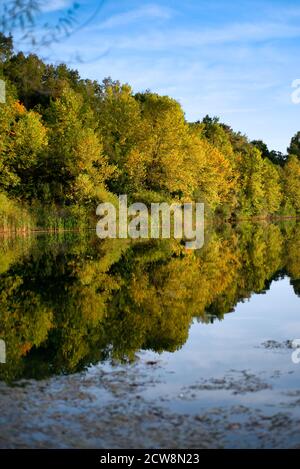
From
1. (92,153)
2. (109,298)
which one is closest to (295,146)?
(92,153)

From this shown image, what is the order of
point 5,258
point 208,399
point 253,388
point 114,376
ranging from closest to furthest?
1. point 208,399
2. point 253,388
3. point 114,376
4. point 5,258

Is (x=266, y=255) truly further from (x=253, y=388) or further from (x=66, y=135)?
(x=66, y=135)

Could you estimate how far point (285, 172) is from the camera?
385ft

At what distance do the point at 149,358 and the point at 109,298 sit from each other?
227 inches

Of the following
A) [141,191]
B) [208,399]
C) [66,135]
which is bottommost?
[208,399]

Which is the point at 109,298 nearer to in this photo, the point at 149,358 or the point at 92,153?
the point at 149,358

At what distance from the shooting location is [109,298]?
1509 cm

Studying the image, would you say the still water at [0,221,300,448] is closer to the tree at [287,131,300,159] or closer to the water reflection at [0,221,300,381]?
the water reflection at [0,221,300,381]

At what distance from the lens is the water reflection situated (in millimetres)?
10039

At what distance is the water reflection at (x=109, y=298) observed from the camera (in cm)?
1004

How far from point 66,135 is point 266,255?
97.1 feet

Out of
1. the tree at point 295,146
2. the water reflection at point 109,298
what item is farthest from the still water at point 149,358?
the tree at point 295,146

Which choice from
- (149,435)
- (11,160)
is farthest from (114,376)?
(11,160)

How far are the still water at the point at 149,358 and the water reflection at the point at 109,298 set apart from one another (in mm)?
47
